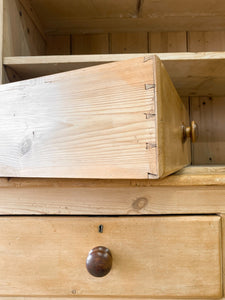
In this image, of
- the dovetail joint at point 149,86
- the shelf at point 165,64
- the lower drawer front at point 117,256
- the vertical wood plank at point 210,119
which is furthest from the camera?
the vertical wood plank at point 210,119

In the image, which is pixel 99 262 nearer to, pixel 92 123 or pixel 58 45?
pixel 92 123

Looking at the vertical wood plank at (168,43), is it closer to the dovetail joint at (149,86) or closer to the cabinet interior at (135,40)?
the cabinet interior at (135,40)

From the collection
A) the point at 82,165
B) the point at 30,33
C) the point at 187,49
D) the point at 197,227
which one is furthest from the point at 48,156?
the point at 187,49

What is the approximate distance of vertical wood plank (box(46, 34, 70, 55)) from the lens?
98 centimetres

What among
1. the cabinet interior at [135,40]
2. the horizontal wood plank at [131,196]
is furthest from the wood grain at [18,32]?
the horizontal wood plank at [131,196]

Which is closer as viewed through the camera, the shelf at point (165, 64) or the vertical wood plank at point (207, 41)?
the shelf at point (165, 64)

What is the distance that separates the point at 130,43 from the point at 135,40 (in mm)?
Answer: 23

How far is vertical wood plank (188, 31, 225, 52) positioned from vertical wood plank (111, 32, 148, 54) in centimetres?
18

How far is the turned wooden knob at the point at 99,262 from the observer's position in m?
0.42

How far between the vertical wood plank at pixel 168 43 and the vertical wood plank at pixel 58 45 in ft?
1.11

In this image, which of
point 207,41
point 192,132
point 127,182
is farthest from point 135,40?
point 127,182

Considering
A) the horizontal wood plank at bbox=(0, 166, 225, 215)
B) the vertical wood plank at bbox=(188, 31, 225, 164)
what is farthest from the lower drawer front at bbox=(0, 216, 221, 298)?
the vertical wood plank at bbox=(188, 31, 225, 164)

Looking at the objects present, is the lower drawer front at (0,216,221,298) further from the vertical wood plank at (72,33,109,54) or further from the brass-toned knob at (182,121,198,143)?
the vertical wood plank at (72,33,109,54)

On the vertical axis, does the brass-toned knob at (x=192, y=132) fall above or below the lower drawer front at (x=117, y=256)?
above
